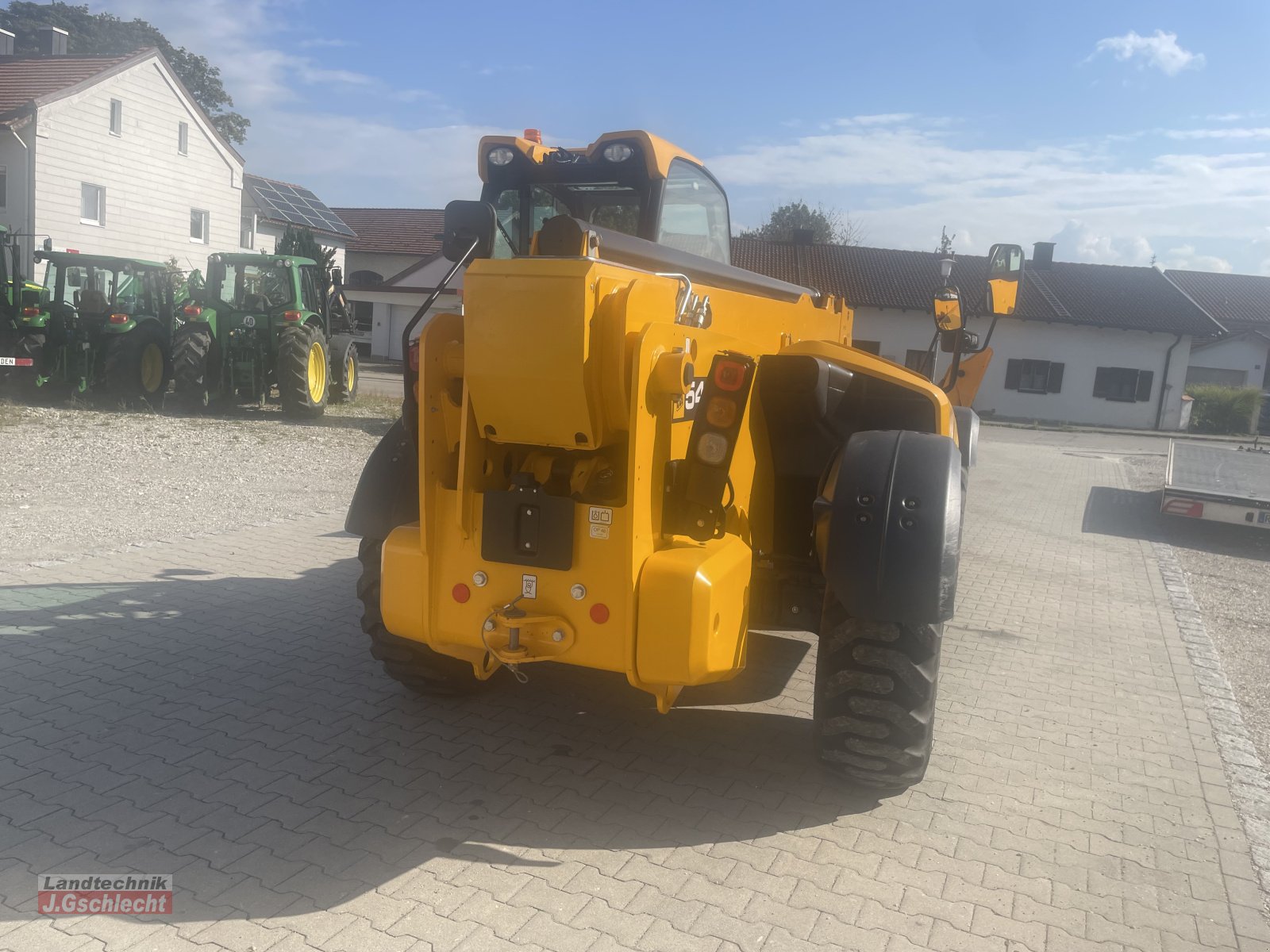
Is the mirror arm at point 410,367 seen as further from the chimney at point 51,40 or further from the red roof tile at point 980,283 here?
the chimney at point 51,40

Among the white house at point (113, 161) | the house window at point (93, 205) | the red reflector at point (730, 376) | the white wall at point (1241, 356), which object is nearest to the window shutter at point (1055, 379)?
the white wall at point (1241, 356)

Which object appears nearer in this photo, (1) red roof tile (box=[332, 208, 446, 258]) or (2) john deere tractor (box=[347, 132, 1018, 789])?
(2) john deere tractor (box=[347, 132, 1018, 789])

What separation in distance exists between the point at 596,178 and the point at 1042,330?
3154 cm

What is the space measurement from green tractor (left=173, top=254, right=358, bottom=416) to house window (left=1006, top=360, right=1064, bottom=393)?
23.8 metres

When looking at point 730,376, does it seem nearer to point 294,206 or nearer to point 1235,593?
point 1235,593

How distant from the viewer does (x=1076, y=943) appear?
10.4 ft

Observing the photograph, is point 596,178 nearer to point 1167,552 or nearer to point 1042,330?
point 1167,552

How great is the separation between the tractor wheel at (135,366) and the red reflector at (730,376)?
13.6 meters

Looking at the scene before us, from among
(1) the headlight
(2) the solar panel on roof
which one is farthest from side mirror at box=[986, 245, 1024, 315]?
(2) the solar panel on roof

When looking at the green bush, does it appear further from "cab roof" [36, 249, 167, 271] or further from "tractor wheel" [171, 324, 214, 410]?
"cab roof" [36, 249, 167, 271]

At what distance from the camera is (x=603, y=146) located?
495cm

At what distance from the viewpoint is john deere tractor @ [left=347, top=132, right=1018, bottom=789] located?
10.9 ft

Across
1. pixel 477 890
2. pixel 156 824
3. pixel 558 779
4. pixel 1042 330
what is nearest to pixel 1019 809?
pixel 558 779

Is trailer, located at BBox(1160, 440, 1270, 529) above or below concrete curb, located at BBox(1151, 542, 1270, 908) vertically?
above
